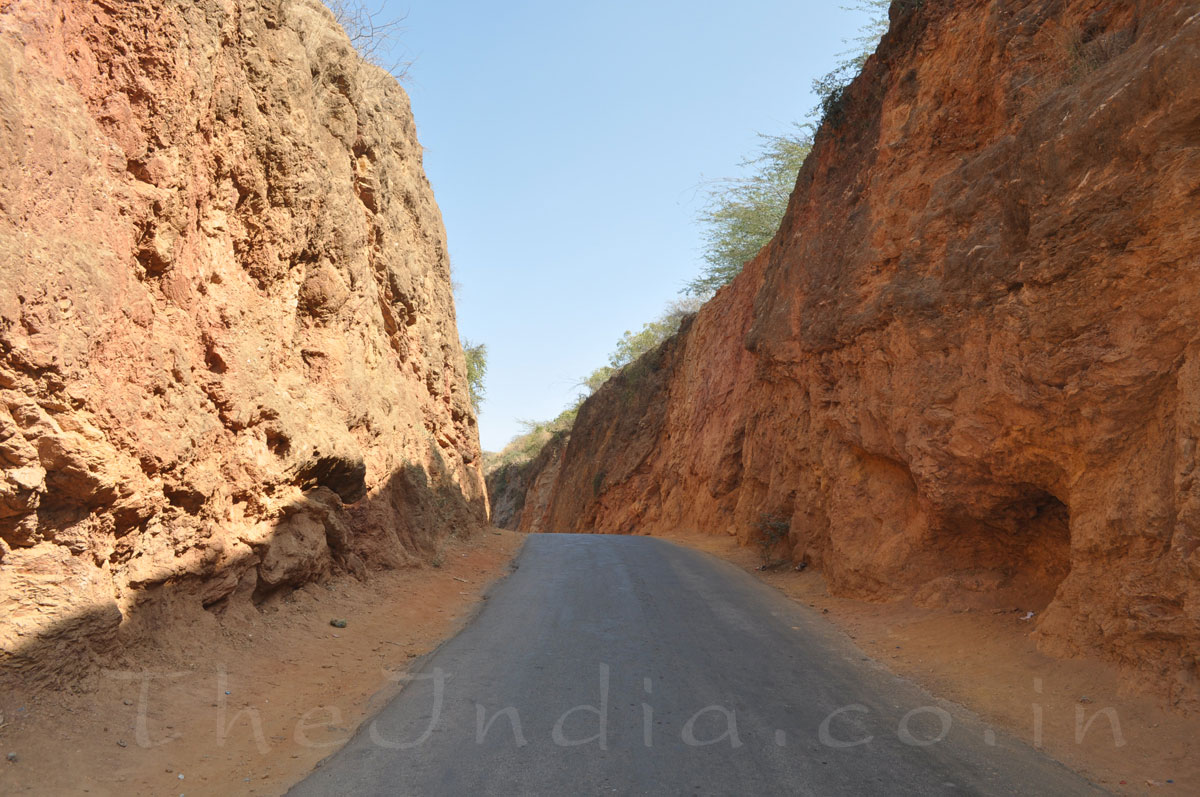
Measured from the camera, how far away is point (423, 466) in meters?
14.5

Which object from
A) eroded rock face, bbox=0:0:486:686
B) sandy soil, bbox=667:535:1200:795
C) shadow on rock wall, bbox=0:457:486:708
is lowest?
sandy soil, bbox=667:535:1200:795

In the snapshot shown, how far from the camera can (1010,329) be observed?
8.05 meters

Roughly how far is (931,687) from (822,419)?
7.35 m

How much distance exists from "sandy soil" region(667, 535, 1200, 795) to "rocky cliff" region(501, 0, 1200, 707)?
0.26 m

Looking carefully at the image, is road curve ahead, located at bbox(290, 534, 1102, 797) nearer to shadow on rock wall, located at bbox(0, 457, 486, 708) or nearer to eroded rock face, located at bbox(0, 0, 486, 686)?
shadow on rock wall, located at bbox(0, 457, 486, 708)

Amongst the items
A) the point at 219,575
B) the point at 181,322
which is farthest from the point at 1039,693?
the point at 181,322

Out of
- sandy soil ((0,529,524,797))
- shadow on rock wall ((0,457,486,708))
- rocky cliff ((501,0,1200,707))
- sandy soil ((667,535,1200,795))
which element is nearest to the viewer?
sandy soil ((0,529,524,797))

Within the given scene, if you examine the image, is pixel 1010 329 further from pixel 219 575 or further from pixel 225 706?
pixel 219 575

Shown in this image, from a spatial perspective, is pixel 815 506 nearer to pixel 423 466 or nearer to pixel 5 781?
pixel 423 466

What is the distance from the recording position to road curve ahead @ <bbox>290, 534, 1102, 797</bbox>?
4.87m

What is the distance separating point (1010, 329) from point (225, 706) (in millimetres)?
8420

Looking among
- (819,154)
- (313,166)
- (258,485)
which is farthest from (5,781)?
(819,154)

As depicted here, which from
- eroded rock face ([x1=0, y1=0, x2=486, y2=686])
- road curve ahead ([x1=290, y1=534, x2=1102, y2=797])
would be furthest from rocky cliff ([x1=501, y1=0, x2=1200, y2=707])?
eroded rock face ([x1=0, y1=0, x2=486, y2=686])

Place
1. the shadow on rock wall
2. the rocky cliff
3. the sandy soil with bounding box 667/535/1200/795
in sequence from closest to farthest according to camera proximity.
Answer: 1. the shadow on rock wall
2. the sandy soil with bounding box 667/535/1200/795
3. the rocky cliff
